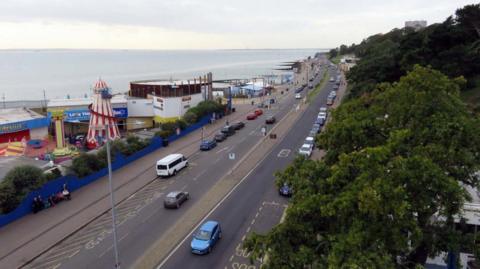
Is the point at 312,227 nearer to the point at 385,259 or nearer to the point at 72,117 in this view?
the point at 385,259

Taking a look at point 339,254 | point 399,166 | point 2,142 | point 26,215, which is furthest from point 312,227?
point 2,142

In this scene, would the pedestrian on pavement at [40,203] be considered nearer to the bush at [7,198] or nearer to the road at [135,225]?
the bush at [7,198]

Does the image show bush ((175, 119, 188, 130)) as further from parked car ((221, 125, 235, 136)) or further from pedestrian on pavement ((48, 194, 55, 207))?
pedestrian on pavement ((48, 194, 55, 207))

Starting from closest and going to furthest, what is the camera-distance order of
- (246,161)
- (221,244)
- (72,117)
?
(221,244) → (246,161) → (72,117)

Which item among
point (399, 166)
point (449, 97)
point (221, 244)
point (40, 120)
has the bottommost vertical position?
point (221, 244)

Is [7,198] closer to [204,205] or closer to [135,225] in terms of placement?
[135,225]

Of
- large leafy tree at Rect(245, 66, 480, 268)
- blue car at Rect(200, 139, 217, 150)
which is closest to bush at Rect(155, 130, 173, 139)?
blue car at Rect(200, 139, 217, 150)
